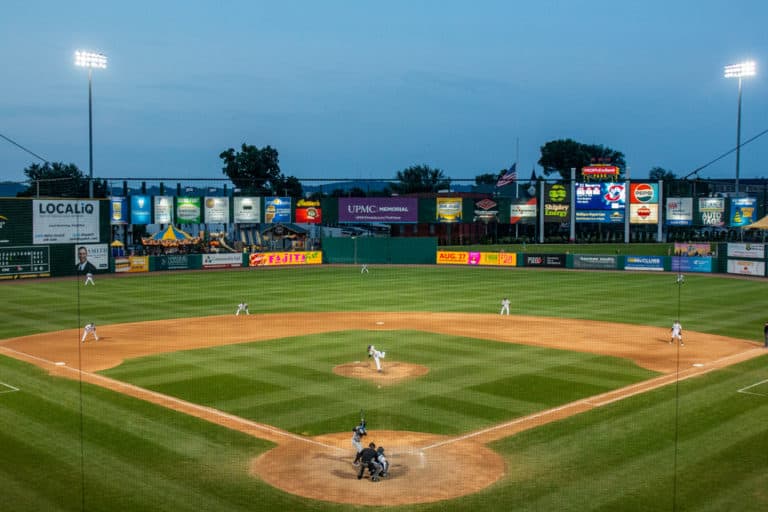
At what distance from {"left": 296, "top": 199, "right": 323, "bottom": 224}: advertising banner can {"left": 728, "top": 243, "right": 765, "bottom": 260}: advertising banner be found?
42834mm

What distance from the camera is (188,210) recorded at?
3002 inches

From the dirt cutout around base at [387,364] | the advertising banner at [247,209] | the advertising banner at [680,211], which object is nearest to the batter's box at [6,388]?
the dirt cutout around base at [387,364]

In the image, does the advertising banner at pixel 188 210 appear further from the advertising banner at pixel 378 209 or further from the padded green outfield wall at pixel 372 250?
the advertising banner at pixel 378 209

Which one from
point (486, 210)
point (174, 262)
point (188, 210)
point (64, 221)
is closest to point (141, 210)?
point (188, 210)

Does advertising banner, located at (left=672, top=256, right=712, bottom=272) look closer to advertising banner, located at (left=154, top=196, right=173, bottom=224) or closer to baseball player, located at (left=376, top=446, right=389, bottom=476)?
advertising banner, located at (left=154, top=196, right=173, bottom=224)

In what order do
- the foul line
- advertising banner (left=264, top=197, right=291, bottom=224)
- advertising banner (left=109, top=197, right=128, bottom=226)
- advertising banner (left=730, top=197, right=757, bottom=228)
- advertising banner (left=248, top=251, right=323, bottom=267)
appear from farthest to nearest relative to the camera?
advertising banner (left=730, top=197, right=757, bottom=228)
advertising banner (left=264, top=197, right=291, bottom=224)
advertising banner (left=109, top=197, right=128, bottom=226)
advertising banner (left=248, top=251, right=323, bottom=267)
the foul line

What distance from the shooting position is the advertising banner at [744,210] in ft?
274

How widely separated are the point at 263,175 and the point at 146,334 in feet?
284

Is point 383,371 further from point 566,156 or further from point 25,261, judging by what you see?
point 566,156

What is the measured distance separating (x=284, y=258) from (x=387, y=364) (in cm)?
4897

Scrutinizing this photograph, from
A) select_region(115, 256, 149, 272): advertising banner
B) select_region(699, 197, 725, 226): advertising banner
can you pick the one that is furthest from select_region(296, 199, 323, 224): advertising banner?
select_region(699, 197, 725, 226): advertising banner

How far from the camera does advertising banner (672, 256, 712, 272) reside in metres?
62.7

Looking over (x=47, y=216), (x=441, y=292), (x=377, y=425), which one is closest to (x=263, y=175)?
(x=47, y=216)

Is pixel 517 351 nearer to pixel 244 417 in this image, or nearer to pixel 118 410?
pixel 244 417
